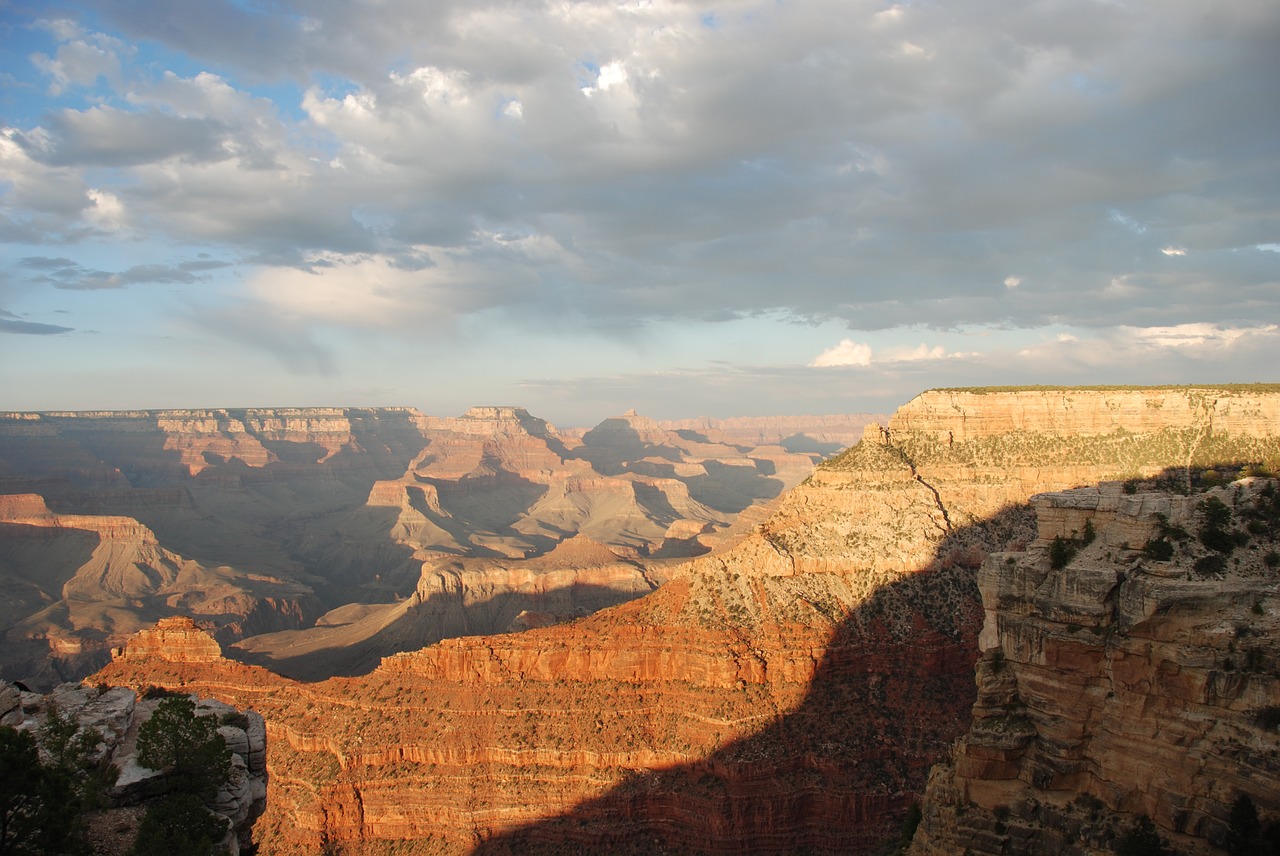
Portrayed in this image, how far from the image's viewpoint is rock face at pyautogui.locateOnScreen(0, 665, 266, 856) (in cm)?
2297

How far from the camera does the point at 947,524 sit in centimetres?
4956

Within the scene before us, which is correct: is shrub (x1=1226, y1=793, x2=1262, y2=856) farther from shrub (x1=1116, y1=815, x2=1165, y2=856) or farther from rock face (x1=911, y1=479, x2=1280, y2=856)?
shrub (x1=1116, y1=815, x2=1165, y2=856)

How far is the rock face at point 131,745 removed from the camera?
23.0 meters

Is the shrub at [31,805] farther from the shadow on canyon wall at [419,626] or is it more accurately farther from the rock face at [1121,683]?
the shadow on canyon wall at [419,626]

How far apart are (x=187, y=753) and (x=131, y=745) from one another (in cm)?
341

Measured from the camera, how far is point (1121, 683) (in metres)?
Result: 19.5

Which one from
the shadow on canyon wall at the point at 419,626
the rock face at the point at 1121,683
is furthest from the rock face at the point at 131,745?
the shadow on canyon wall at the point at 419,626

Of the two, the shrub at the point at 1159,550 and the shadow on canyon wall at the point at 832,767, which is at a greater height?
the shrub at the point at 1159,550

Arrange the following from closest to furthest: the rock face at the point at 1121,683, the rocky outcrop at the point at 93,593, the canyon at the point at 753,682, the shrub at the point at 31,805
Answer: the shrub at the point at 31,805 → the rock face at the point at 1121,683 → the canyon at the point at 753,682 → the rocky outcrop at the point at 93,593

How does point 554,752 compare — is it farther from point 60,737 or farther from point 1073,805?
point 1073,805

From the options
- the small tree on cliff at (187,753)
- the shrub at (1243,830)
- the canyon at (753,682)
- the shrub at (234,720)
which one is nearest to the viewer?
the shrub at (1243,830)

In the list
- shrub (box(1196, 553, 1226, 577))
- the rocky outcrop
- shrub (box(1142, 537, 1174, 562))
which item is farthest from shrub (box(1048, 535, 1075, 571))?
the rocky outcrop

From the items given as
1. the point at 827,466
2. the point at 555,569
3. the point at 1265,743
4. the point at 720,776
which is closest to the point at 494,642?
the point at 720,776

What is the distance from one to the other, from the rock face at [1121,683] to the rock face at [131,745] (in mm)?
20301
